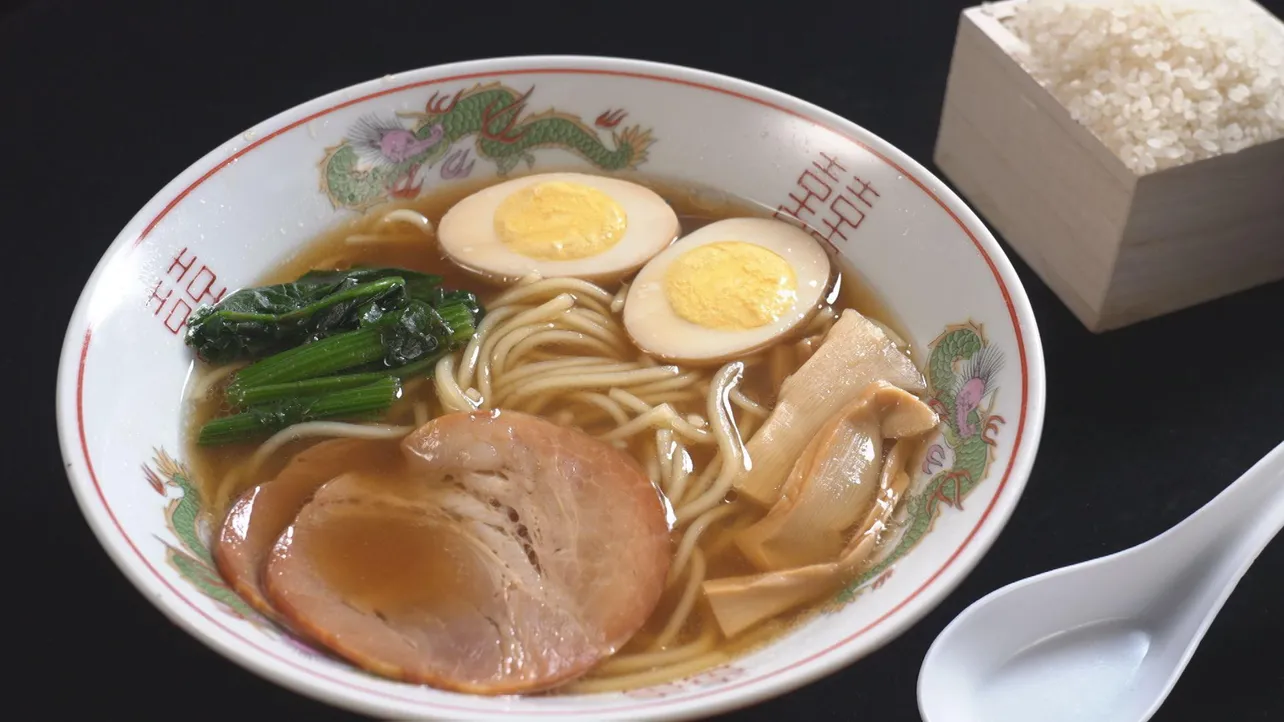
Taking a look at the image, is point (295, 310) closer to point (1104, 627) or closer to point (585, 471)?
point (585, 471)

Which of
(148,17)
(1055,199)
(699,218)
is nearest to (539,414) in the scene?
Answer: (699,218)

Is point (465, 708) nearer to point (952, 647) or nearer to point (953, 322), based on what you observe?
point (952, 647)

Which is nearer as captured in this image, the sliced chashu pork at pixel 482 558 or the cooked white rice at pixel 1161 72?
the sliced chashu pork at pixel 482 558

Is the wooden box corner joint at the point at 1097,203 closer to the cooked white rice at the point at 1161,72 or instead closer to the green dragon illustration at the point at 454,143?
the cooked white rice at the point at 1161,72

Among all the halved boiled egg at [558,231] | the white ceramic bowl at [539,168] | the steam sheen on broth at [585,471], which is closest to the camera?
the white ceramic bowl at [539,168]

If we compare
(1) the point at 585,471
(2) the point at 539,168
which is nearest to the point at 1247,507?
(1) the point at 585,471

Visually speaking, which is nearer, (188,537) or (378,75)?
(188,537)

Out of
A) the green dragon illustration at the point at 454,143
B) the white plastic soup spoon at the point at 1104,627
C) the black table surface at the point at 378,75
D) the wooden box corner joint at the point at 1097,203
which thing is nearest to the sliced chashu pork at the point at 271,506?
the black table surface at the point at 378,75
